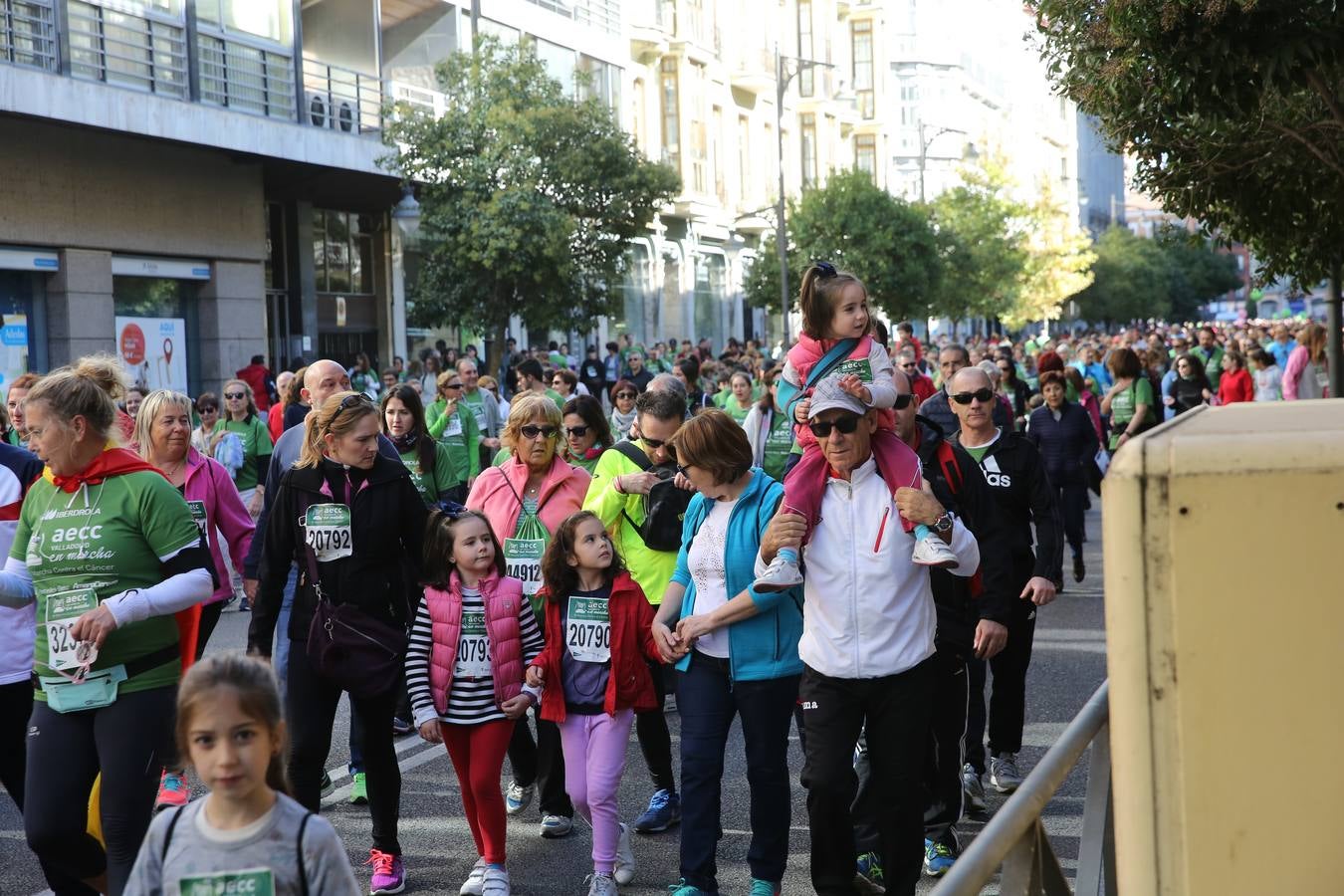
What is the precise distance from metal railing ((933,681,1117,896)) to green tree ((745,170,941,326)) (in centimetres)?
4539

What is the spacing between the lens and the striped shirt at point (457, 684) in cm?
611

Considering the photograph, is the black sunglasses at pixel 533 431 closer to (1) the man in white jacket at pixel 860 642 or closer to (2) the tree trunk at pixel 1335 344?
(1) the man in white jacket at pixel 860 642

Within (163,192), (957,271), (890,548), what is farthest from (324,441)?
(957,271)

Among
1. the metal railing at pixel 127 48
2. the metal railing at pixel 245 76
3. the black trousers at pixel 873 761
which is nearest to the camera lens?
the black trousers at pixel 873 761

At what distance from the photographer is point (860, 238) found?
49.8 m

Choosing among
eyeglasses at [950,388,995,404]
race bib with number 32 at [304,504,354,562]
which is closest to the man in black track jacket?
eyeglasses at [950,388,995,404]

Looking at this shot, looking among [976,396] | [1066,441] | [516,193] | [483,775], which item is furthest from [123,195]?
[483,775]

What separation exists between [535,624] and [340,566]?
0.75 metres

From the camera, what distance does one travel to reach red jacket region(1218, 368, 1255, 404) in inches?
842

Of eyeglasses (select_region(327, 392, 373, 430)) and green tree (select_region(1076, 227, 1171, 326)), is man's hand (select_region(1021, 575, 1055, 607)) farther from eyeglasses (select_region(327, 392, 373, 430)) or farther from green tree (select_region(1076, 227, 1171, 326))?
green tree (select_region(1076, 227, 1171, 326))

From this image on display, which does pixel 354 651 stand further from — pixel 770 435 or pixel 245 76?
pixel 245 76

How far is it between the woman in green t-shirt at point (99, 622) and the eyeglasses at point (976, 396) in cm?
376

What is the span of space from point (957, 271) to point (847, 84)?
12.3 meters

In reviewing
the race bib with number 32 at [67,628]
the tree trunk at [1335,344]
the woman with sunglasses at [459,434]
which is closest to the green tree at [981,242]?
the tree trunk at [1335,344]
